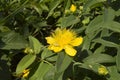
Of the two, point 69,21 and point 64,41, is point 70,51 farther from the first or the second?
point 69,21

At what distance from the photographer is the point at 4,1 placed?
1.86m

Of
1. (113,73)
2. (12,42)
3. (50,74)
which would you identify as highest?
(12,42)

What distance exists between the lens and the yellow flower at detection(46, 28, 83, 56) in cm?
131

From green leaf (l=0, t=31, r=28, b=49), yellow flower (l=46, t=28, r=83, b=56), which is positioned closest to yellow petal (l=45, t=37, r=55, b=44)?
yellow flower (l=46, t=28, r=83, b=56)

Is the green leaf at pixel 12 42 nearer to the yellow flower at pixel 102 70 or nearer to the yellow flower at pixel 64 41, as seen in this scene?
the yellow flower at pixel 64 41

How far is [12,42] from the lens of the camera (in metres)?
1.39

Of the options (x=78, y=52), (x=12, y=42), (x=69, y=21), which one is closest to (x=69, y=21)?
(x=69, y=21)

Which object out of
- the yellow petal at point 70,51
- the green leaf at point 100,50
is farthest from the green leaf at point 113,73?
the yellow petal at point 70,51

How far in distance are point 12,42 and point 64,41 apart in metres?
0.22

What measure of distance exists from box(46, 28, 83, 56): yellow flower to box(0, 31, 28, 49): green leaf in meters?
0.11

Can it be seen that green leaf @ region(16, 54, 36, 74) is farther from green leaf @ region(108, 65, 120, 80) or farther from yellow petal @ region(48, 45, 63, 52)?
green leaf @ region(108, 65, 120, 80)

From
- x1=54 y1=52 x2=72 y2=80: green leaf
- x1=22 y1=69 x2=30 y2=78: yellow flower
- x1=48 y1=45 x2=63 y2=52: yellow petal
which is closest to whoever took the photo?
x1=54 y1=52 x2=72 y2=80: green leaf

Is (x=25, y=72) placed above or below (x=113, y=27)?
below

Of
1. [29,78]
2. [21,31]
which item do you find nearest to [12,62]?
[21,31]
